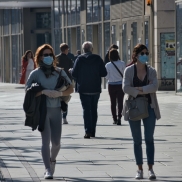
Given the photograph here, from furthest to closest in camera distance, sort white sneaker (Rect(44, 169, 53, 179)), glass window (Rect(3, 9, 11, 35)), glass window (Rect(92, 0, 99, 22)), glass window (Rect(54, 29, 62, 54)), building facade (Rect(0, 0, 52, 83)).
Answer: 1. glass window (Rect(3, 9, 11, 35))
2. building facade (Rect(0, 0, 52, 83))
3. glass window (Rect(54, 29, 62, 54))
4. glass window (Rect(92, 0, 99, 22))
5. white sneaker (Rect(44, 169, 53, 179))

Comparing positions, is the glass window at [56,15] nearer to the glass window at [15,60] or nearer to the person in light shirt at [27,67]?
the glass window at [15,60]

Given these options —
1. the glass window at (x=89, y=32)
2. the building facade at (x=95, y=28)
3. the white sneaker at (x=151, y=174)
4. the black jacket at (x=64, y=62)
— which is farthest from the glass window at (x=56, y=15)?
the white sneaker at (x=151, y=174)

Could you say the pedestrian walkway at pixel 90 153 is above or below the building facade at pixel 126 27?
below

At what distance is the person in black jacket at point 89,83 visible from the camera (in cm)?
1505

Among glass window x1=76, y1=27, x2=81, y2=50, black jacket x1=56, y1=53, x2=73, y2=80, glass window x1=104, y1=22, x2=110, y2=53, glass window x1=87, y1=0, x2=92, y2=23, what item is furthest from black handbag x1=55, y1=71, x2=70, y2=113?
glass window x1=76, y1=27, x2=81, y2=50

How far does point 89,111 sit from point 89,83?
0.50 metres

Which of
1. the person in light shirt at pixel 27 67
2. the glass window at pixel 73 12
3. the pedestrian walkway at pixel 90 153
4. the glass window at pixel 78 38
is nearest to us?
the pedestrian walkway at pixel 90 153

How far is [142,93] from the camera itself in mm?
9914

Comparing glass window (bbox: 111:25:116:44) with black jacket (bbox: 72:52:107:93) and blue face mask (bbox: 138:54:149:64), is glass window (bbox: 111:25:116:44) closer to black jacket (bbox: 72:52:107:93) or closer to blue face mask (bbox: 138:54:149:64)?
black jacket (bbox: 72:52:107:93)

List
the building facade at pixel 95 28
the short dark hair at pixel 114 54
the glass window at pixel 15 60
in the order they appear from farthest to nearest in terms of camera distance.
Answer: the glass window at pixel 15 60, the building facade at pixel 95 28, the short dark hair at pixel 114 54

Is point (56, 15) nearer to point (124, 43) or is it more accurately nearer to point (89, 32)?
point (89, 32)

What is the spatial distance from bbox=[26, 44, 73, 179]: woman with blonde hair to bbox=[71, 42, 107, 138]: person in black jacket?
15.9 feet

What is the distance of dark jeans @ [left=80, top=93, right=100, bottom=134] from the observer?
591 inches

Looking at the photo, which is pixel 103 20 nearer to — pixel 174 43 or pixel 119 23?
pixel 119 23
